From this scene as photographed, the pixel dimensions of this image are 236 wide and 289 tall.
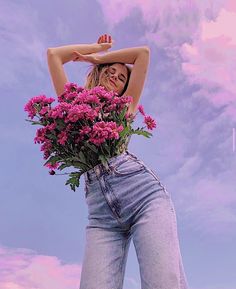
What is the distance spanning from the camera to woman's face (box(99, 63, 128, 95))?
4.50 meters

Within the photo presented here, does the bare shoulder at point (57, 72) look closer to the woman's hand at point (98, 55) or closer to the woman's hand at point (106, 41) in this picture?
the woman's hand at point (98, 55)

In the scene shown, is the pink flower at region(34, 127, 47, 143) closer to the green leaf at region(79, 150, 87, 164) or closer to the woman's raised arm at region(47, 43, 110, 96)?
the green leaf at region(79, 150, 87, 164)

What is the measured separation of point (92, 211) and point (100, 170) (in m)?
0.30

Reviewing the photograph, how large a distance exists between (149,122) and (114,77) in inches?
20.4

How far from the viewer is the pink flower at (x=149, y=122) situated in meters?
4.25

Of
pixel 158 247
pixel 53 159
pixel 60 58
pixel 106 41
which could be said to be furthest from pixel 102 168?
pixel 106 41

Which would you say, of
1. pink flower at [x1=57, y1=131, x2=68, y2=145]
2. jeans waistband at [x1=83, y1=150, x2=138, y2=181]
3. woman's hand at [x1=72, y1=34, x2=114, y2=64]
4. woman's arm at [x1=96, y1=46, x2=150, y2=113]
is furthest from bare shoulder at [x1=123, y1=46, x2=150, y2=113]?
pink flower at [x1=57, y1=131, x2=68, y2=145]

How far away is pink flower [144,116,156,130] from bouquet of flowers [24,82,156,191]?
0.02 m

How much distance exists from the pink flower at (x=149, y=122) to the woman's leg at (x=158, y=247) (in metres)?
0.64

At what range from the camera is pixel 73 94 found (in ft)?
13.7

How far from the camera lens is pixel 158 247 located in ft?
12.1

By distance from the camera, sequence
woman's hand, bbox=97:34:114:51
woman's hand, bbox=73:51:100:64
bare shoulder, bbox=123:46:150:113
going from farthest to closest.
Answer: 1. woman's hand, bbox=97:34:114:51
2. woman's hand, bbox=73:51:100:64
3. bare shoulder, bbox=123:46:150:113

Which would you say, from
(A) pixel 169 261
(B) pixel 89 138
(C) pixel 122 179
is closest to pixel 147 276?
(A) pixel 169 261

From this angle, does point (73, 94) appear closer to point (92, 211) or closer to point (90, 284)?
point (92, 211)
